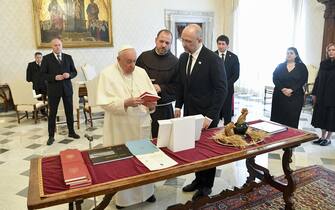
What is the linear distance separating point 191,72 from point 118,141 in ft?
3.10

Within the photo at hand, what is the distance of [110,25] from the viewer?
7895 mm

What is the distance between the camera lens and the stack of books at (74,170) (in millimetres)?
1643

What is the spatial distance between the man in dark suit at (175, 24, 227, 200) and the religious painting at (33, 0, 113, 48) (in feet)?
17.5

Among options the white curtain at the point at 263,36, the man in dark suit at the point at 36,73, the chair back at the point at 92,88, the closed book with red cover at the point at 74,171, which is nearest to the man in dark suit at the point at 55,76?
the chair back at the point at 92,88

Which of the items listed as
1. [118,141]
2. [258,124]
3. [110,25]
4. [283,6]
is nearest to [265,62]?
[283,6]

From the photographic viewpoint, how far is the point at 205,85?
9.29ft

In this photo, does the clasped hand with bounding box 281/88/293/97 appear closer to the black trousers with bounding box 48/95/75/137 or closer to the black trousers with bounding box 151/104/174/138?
the black trousers with bounding box 151/104/174/138

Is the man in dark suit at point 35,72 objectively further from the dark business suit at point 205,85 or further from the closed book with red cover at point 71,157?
the closed book with red cover at point 71,157

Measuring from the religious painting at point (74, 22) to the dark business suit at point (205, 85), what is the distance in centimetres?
534

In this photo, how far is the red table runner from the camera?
1667mm

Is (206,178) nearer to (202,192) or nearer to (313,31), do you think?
(202,192)

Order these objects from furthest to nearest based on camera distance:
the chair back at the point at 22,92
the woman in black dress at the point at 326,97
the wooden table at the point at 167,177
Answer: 1. the chair back at the point at 22,92
2. the woman in black dress at the point at 326,97
3. the wooden table at the point at 167,177

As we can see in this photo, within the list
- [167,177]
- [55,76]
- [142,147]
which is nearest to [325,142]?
[142,147]

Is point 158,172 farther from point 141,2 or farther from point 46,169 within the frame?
point 141,2
